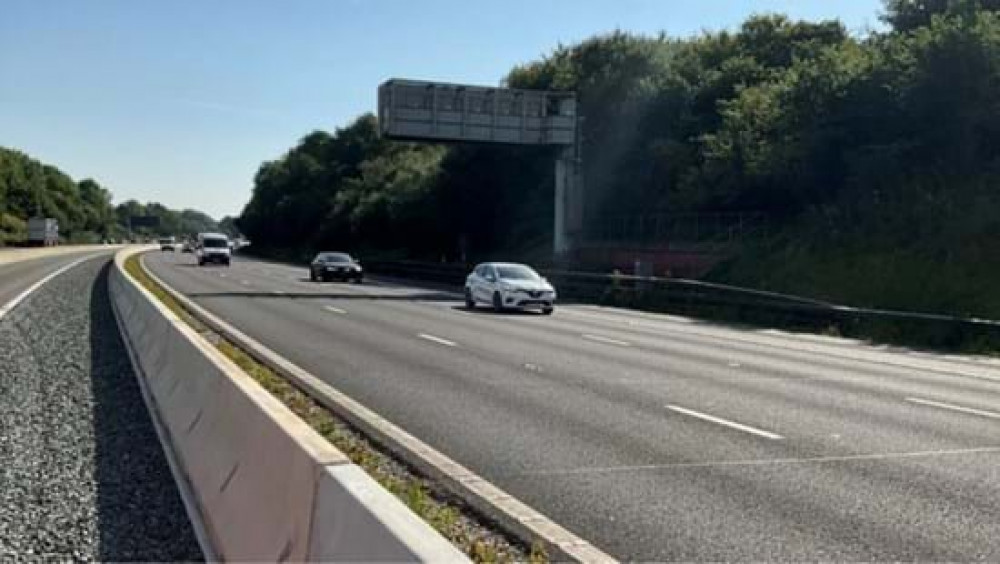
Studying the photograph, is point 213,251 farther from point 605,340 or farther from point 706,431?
point 706,431

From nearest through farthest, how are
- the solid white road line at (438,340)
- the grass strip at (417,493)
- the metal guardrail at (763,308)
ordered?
the grass strip at (417,493), the solid white road line at (438,340), the metal guardrail at (763,308)

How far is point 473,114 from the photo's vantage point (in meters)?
46.3

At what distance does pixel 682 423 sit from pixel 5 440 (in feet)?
21.2

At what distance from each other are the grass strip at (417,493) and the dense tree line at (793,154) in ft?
66.5

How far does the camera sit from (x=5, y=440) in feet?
31.4

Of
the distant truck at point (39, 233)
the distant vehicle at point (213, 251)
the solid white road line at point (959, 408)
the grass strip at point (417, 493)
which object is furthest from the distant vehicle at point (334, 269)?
the distant truck at point (39, 233)

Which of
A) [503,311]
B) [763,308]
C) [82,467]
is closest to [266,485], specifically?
[82,467]

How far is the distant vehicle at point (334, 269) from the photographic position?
4912 cm

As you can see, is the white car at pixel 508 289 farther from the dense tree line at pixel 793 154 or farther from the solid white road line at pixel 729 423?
the solid white road line at pixel 729 423

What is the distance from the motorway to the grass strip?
539mm

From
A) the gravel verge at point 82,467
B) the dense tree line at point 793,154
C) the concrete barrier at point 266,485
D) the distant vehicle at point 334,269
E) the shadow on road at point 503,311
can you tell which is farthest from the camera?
the distant vehicle at point 334,269

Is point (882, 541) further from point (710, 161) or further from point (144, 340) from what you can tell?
point (710, 161)

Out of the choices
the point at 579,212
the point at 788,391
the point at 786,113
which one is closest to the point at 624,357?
the point at 788,391

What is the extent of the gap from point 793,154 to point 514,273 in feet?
44.7
